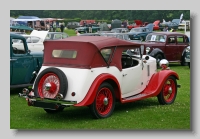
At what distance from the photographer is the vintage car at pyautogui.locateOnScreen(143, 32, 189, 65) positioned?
63.3 feet

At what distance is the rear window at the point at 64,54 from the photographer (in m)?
8.57

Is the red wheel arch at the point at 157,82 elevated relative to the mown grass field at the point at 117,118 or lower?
elevated

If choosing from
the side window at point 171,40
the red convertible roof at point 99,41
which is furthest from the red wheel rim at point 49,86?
the side window at point 171,40

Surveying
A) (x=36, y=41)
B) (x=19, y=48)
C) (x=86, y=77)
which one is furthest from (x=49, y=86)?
(x=36, y=41)

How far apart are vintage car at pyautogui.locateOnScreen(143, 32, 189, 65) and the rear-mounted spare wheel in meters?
11.0

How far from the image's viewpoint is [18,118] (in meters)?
8.73

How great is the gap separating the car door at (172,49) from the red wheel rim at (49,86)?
11673mm

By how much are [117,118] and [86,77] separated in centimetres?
113

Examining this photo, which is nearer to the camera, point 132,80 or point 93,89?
point 93,89

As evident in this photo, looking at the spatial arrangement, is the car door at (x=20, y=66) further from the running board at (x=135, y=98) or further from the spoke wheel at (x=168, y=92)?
the spoke wheel at (x=168, y=92)

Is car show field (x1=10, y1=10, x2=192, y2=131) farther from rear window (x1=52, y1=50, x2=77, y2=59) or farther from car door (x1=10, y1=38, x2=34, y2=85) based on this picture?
car door (x1=10, y1=38, x2=34, y2=85)

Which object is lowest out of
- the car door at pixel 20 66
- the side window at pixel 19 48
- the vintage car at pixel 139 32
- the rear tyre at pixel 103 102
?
the rear tyre at pixel 103 102

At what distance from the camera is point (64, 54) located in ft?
28.5

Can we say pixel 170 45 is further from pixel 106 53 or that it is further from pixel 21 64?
pixel 106 53
